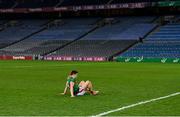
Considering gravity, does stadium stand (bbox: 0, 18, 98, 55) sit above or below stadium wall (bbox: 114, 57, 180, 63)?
above

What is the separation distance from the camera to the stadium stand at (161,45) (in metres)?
64.3

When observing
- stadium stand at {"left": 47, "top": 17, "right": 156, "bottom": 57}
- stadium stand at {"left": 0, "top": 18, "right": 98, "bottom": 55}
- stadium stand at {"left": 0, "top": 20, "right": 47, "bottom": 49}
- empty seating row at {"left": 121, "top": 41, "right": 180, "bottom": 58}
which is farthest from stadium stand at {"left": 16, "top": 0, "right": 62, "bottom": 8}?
empty seating row at {"left": 121, "top": 41, "right": 180, "bottom": 58}

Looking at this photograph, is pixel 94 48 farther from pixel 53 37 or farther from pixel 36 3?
pixel 36 3

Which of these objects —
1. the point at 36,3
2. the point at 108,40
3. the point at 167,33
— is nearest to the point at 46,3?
the point at 36,3

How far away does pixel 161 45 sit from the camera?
67.9m

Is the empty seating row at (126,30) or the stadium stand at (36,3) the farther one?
the stadium stand at (36,3)

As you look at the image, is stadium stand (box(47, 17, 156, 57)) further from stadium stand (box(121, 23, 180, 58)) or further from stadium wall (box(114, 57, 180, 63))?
stadium wall (box(114, 57, 180, 63))

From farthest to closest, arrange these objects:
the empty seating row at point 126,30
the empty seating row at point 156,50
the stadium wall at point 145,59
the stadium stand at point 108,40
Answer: the empty seating row at point 126,30 < the stadium stand at point 108,40 < the empty seating row at point 156,50 < the stadium wall at point 145,59

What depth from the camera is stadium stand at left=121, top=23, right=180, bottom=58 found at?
6431 centimetres

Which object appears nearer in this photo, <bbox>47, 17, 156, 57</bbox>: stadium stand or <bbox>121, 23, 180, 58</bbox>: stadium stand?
<bbox>121, 23, 180, 58</bbox>: stadium stand

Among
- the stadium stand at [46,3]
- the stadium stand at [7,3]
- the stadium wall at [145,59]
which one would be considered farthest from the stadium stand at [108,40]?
the stadium stand at [7,3]

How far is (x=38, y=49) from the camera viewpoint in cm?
7538

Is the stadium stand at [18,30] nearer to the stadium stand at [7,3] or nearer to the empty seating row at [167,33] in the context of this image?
the stadium stand at [7,3]

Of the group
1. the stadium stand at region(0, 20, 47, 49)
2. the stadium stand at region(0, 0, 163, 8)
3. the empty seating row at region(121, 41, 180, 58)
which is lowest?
the empty seating row at region(121, 41, 180, 58)
